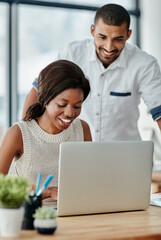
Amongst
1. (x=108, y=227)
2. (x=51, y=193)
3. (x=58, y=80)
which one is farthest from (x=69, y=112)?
(x=108, y=227)

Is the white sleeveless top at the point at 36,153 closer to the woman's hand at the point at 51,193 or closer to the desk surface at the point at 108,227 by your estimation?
the woman's hand at the point at 51,193

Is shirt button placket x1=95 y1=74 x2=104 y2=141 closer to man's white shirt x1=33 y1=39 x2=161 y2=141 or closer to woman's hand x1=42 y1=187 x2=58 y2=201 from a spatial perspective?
man's white shirt x1=33 y1=39 x2=161 y2=141

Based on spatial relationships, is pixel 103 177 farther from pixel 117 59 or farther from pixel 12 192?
pixel 117 59

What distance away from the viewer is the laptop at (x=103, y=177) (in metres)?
1.65

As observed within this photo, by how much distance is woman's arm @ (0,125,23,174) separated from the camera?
6.83 ft

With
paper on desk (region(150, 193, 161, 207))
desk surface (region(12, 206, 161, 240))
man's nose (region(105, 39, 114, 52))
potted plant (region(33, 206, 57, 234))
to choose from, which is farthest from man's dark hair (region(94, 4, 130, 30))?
potted plant (region(33, 206, 57, 234))

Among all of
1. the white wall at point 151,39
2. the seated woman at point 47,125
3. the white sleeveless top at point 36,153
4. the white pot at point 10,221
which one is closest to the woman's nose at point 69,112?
the seated woman at point 47,125

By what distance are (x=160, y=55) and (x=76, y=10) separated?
111 cm

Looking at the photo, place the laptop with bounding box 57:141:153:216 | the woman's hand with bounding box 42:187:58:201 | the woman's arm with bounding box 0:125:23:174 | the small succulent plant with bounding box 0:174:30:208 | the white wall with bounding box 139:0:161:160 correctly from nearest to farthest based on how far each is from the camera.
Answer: the small succulent plant with bounding box 0:174:30:208
the laptop with bounding box 57:141:153:216
the woman's hand with bounding box 42:187:58:201
the woman's arm with bounding box 0:125:23:174
the white wall with bounding box 139:0:161:160

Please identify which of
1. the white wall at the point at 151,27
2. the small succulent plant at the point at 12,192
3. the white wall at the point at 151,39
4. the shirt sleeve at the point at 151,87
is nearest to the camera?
the small succulent plant at the point at 12,192

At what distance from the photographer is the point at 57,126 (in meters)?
2.19

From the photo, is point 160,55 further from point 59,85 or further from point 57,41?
point 59,85

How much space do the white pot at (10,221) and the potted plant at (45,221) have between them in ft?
0.21

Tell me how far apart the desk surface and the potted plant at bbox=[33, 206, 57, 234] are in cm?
2
